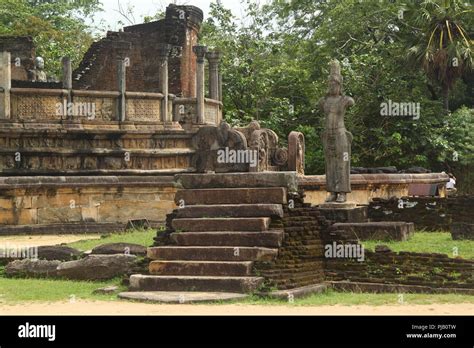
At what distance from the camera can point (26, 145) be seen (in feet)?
68.5

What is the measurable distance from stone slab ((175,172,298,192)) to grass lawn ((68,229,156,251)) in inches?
90.3

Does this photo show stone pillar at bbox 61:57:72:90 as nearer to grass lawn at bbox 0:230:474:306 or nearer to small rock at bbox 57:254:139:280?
grass lawn at bbox 0:230:474:306

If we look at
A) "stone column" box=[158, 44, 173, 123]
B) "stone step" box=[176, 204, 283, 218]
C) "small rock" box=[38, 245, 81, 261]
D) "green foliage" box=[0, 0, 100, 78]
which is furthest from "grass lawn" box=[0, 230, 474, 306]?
"green foliage" box=[0, 0, 100, 78]

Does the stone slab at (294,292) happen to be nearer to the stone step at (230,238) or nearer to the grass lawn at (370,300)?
the grass lawn at (370,300)

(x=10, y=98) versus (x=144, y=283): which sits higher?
(x=10, y=98)

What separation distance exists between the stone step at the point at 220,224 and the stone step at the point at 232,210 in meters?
0.13

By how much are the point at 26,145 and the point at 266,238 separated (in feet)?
37.1

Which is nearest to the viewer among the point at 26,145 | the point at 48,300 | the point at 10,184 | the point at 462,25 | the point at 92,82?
the point at 48,300

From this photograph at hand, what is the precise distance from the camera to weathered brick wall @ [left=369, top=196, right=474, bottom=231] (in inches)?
613

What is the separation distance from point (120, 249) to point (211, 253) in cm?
229

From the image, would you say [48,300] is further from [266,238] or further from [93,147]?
[93,147]

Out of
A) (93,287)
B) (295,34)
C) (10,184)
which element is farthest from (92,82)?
(93,287)

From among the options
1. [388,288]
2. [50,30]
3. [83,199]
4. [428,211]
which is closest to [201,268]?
[388,288]

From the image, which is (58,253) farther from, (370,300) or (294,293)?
(370,300)
